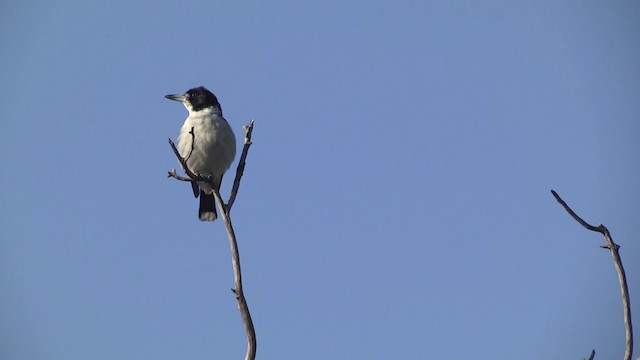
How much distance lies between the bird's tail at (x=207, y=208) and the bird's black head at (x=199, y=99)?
38.9 inches

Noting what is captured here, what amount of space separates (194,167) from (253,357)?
4.88 m

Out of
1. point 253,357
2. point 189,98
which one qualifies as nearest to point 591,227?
point 253,357

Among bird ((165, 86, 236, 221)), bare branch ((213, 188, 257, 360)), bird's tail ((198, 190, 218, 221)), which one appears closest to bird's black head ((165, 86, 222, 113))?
bird ((165, 86, 236, 221))

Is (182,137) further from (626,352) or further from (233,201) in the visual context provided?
(626,352)

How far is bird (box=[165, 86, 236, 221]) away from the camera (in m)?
8.70

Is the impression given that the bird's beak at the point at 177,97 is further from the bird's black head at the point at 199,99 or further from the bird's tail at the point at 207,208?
the bird's tail at the point at 207,208

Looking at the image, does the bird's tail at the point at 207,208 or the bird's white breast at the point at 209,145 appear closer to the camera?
the bird's white breast at the point at 209,145

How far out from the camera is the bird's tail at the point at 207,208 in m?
9.35

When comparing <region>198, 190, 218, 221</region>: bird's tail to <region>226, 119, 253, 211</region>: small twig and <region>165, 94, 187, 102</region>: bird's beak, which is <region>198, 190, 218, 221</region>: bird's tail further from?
<region>226, 119, 253, 211</region>: small twig

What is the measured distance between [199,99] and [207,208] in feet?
4.14

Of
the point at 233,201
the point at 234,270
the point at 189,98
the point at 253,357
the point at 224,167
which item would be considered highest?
the point at 189,98

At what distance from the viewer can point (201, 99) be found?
31.4 ft

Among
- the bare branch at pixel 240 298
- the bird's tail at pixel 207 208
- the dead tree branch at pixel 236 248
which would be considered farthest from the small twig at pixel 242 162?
the bird's tail at pixel 207 208

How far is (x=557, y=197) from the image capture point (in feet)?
12.1
